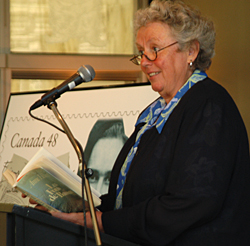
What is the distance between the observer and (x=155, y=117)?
1.64 meters

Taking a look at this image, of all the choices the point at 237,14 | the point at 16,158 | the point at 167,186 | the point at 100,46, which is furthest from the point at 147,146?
the point at 100,46

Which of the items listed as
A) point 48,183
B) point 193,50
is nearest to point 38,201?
point 48,183

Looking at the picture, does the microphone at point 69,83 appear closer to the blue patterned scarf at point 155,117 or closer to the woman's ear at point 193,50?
the blue patterned scarf at point 155,117

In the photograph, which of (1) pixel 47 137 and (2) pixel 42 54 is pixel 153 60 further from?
(2) pixel 42 54

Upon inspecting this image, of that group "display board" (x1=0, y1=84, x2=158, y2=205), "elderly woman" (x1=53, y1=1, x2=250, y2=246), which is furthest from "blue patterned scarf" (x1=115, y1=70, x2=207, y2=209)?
"display board" (x1=0, y1=84, x2=158, y2=205)

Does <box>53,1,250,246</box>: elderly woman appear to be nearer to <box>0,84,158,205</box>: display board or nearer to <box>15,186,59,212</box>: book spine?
<box>15,186,59,212</box>: book spine

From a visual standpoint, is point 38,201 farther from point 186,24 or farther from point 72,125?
point 72,125

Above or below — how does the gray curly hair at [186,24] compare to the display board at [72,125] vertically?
above

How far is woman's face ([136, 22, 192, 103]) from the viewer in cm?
150

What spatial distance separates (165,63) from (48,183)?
0.64m

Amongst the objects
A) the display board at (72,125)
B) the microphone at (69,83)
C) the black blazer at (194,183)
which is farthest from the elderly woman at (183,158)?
the display board at (72,125)

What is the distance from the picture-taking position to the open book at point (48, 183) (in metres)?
1.20

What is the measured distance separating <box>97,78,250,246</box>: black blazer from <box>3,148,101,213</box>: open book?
0.46ft

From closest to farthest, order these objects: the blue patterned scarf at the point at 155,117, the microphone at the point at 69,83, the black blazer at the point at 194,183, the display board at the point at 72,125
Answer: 1. the black blazer at the point at 194,183
2. the microphone at the point at 69,83
3. the blue patterned scarf at the point at 155,117
4. the display board at the point at 72,125
